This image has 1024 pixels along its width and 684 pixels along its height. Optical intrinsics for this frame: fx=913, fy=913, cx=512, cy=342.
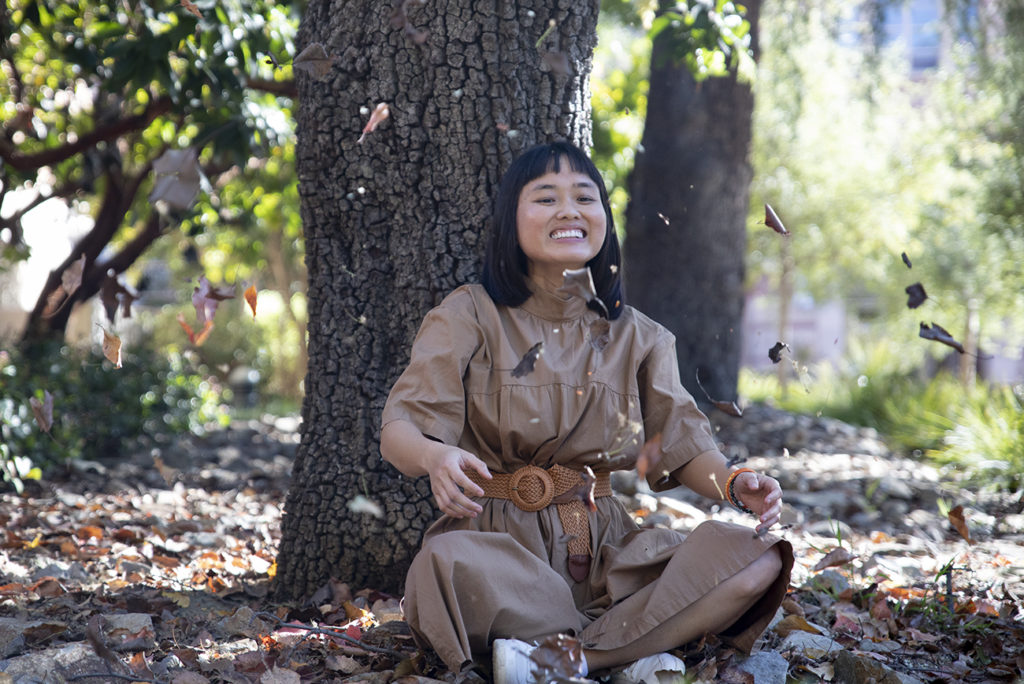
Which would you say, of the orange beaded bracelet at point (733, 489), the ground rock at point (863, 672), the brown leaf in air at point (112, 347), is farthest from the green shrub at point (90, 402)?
the ground rock at point (863, 672)

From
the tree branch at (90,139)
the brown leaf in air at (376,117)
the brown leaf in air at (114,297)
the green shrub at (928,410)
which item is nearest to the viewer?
the brown leaf in air at (376,117)

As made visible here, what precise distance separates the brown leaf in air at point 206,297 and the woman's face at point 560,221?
0.92 m

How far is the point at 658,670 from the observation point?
2.11 m

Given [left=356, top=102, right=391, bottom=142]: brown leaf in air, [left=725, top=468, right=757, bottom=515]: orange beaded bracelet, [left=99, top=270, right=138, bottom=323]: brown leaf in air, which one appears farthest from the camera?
[left=99, top=270, right=138, bottom=323]: brown leaf in air

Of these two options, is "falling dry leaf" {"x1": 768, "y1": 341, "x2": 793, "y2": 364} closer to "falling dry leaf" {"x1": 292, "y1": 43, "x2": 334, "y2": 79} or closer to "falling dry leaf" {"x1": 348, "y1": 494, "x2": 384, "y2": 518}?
"falling dry leaf" {"x1": 348, "y1": 494, "x2": 384, "y2": 518}

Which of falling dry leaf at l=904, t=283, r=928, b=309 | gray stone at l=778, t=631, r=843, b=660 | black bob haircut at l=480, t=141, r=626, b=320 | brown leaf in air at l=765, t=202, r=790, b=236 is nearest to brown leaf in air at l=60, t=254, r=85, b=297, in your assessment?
black bob haircut at l=480, t=141, r=626, b=320

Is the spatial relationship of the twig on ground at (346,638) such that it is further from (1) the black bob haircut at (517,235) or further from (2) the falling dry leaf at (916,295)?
(2) the falling dry leaf at (916,295)

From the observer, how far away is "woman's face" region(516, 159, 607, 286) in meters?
2.44

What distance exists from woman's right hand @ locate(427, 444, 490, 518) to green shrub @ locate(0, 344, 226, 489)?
3071mm

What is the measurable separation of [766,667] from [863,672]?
225mm

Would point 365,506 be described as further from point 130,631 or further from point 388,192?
point 388,192

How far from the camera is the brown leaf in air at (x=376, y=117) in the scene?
2758 mm

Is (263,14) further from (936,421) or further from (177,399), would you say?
(936,421)

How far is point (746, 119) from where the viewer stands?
6.66 meters
